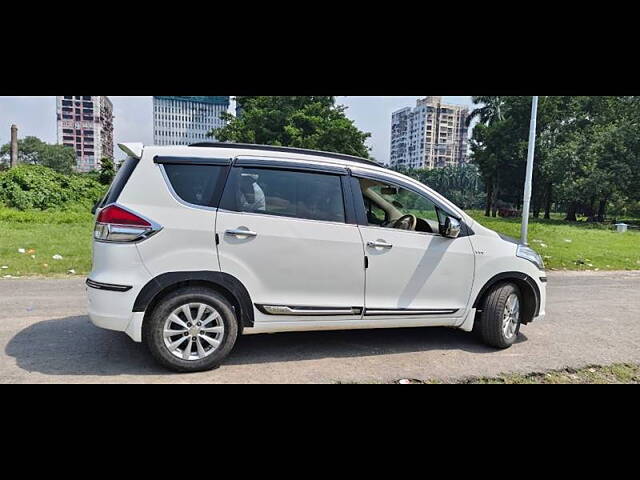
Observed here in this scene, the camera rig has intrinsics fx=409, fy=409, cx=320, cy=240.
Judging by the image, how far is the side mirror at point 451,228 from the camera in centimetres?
416

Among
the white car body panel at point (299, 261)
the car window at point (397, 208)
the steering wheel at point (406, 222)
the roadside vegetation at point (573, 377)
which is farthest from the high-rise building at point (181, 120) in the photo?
the roadside vegetation at point (573, 377)

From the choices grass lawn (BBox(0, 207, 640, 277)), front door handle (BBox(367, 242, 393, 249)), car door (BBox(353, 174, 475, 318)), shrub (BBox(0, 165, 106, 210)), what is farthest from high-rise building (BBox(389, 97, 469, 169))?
front door handle (BBox(367, 242, 393, 249))

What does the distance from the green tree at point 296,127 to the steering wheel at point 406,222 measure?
28.0 metres

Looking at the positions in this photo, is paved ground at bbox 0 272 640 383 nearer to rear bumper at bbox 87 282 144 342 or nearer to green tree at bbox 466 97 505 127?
rear bumper at bbox 87 282 144 342

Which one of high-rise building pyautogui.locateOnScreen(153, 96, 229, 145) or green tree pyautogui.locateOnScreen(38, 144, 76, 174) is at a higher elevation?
high-rise building pyautogui.locateOnScreen(153, 96, 229, 145)

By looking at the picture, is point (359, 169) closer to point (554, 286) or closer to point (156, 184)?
point (156, 184)

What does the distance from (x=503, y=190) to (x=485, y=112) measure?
30.6ft

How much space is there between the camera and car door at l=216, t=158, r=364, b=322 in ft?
12.1

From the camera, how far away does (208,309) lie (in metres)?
3.66

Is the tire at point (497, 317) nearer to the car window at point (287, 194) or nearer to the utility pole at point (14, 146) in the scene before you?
the car window at point (287, 194)

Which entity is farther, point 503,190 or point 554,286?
point 503,190

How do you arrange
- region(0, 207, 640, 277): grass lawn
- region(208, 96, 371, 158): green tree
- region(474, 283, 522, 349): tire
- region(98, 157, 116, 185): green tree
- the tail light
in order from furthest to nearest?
1. region(208, 96, 371, 158): green tree
2. region(98, 157, 116, 185): green tree
3. region(0, 207, 640, 277): grass lawn
4. region(474, 283, 522, 349): tire
5. the tail light

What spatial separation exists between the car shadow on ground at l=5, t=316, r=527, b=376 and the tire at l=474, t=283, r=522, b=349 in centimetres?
15

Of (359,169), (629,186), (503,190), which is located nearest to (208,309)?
(359,169)
